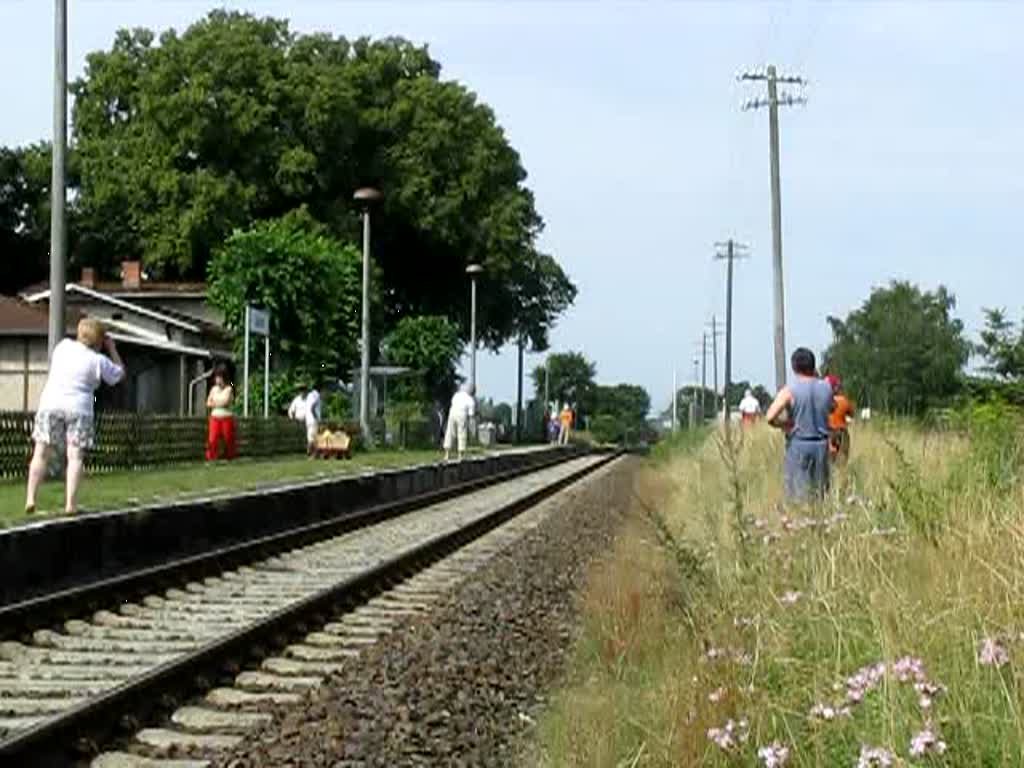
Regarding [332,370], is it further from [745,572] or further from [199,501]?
[745,572]

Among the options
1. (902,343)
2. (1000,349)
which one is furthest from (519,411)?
(1000,349)

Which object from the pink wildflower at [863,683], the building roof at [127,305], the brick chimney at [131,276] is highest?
the brick chimney at [131,276]

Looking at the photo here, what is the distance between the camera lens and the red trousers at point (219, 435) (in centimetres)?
2990

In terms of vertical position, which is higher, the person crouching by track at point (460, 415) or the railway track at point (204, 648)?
the person crouching by track at point (460, 415)

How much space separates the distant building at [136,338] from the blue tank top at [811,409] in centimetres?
2674

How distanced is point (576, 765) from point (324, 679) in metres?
3.26

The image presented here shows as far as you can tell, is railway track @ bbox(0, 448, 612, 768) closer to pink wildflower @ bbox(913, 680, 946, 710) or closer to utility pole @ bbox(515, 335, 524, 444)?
pink wildflower @ bbox(913, 680, 946, 710)

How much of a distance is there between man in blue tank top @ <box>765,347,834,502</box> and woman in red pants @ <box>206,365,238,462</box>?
16501 mm

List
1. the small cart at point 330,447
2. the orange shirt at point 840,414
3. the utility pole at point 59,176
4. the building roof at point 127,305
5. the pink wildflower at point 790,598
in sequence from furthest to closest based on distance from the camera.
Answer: the building roof at point 127,305, the small cart at point 330,447, the utility pole at point 59,176, the orange shirt at point 840,414, the pink wildflower at point 790,598

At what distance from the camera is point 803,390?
Answer: 45.0 feet

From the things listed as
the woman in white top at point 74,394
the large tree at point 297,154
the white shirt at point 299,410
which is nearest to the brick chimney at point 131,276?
the large tree at point 297,154

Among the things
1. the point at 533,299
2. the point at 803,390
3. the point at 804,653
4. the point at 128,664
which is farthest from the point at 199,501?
the point at 533,299

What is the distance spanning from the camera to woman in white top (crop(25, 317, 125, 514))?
578 inches

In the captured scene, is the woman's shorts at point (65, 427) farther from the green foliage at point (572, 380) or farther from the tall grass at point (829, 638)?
the green foliage at point (572, 380)
